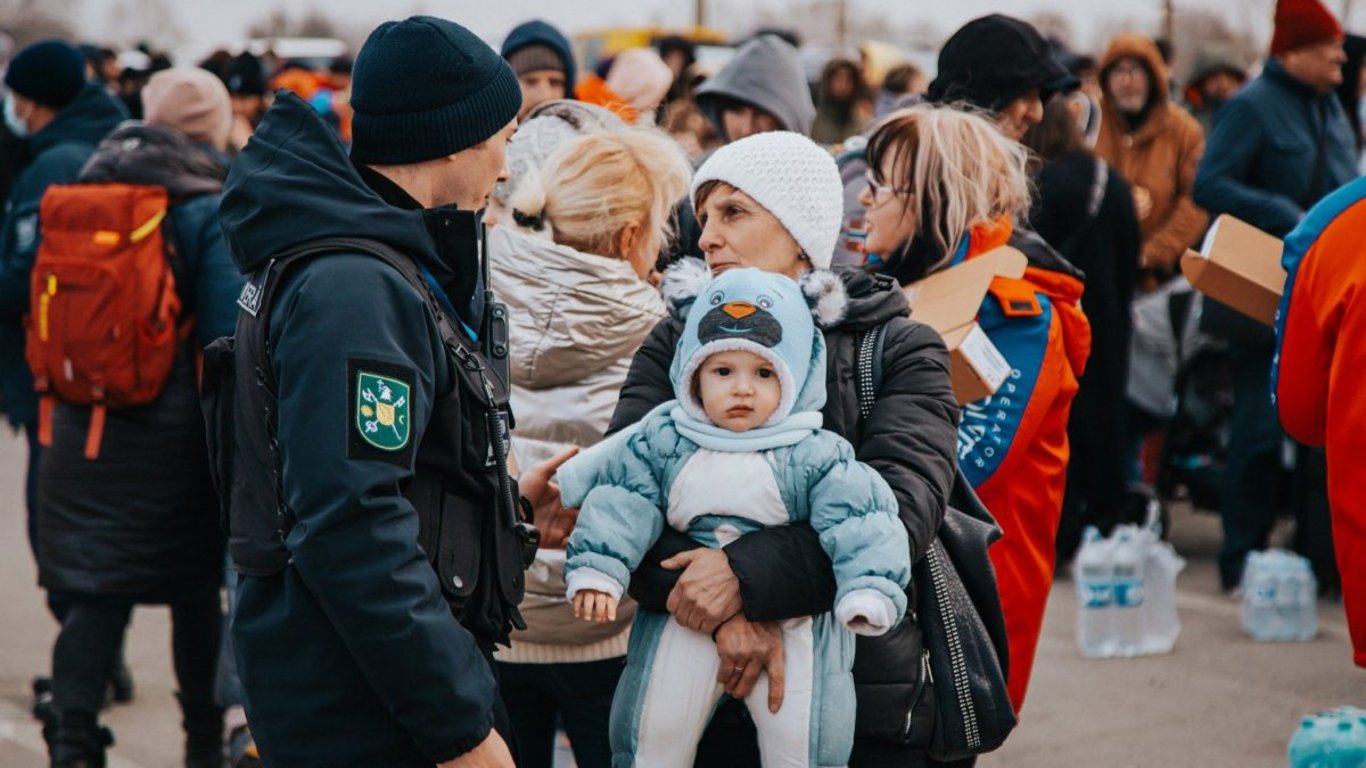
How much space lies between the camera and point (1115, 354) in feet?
23.2

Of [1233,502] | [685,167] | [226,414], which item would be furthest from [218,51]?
[226,414]

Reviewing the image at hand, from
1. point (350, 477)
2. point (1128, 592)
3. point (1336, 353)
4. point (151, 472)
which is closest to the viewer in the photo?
point (350, 477)

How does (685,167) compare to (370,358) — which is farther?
(685,167)

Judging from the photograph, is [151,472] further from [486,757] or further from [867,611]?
[867,611]

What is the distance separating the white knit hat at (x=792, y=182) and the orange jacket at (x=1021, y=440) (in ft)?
1.98

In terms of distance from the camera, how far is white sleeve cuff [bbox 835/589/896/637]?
2678 mm

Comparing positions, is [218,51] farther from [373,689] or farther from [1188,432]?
[373,689]

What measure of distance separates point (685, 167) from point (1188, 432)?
186 inches

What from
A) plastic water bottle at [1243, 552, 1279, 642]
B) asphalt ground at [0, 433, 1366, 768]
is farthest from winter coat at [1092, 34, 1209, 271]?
plastic water bottle at [1243, 552, 1279, 642]

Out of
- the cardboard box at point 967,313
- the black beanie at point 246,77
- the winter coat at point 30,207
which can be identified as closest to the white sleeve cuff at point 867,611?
the cardboard box at point 967,313

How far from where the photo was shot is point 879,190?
151 inches

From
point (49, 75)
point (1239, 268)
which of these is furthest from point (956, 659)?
point (49, 75)

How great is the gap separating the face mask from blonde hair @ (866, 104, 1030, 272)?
4.25 meters

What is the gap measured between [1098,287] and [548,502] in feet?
13.9
